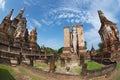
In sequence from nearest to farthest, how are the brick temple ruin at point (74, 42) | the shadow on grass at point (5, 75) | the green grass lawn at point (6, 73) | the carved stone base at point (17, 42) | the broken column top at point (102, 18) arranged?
the shadow on grass at point (5, 75)
the green grass lawn at point (6, 73)
the carved stone base at point (17, 42)
the brick temple ruin at point (74, 42)
the broken column top at point (102, 18)

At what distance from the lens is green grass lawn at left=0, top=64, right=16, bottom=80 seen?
911 inches

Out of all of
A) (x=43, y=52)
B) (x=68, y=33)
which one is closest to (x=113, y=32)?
(x=68, y=33)

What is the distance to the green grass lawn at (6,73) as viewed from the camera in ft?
75.9

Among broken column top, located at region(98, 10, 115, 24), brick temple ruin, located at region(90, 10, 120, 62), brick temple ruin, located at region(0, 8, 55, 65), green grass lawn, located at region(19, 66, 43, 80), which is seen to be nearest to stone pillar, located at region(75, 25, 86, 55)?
brick temple ruin, located at region(90, 10, 120, 62)

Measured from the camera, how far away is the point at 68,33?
1905 inches

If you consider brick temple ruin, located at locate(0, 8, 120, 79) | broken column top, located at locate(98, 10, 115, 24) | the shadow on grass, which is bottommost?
the shadow on grass

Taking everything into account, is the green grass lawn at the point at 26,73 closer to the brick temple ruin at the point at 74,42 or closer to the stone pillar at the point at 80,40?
the brick temple ruin at the point at 74,42

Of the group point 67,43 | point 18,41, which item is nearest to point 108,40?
point 67,43

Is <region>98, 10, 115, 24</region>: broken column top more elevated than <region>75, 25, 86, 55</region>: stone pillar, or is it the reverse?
<region>98, 10, 115, 24</region>: broken column top

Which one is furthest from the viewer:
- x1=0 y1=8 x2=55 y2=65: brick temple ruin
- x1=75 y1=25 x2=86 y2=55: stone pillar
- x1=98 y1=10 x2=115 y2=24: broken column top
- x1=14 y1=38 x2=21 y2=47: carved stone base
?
x1=98 y1=10 x2=115 y2=24: broken column top

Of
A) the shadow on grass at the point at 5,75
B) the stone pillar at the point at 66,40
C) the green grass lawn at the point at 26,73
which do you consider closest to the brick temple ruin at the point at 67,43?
the stone pillar at the point at 66,40

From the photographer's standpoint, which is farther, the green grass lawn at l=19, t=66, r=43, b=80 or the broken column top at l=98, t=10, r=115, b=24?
the broken column top at l=98, t=10, r=115, b=24

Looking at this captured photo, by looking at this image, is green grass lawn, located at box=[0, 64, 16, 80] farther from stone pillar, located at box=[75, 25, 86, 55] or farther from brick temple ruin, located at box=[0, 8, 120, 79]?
stone pillar, located at box=[75, 25, 86, 55]

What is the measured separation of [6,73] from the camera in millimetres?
24250
